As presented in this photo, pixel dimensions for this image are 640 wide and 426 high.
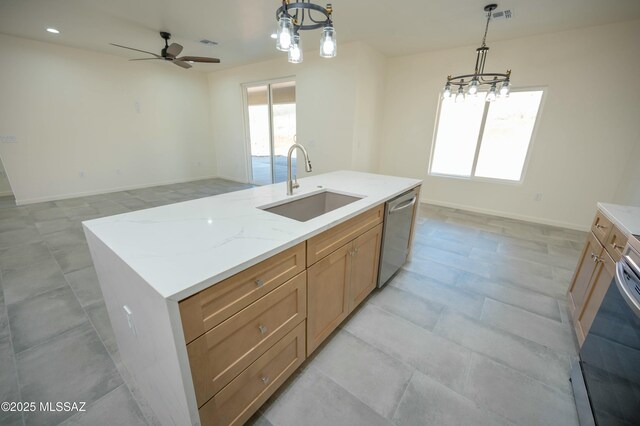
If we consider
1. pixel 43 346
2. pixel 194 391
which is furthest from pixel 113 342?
pixel 194 391

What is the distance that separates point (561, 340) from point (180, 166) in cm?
719

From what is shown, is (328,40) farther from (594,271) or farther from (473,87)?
(594,271)

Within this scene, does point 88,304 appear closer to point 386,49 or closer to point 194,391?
point 194,391

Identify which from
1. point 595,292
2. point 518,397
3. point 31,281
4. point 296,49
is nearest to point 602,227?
point 595,292

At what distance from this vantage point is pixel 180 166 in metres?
6.24

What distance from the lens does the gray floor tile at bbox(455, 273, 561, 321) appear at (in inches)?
79.1

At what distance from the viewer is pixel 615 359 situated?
1050 mm

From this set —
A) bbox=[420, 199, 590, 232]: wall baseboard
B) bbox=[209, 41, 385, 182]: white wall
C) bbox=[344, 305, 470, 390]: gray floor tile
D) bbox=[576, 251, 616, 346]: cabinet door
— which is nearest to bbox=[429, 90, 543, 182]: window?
bbox=[420, 199, 590, 232]: wall baseboard

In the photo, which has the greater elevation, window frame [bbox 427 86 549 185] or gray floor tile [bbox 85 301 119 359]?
window frame [bbox 427 86 549 185]

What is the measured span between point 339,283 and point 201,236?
880mm

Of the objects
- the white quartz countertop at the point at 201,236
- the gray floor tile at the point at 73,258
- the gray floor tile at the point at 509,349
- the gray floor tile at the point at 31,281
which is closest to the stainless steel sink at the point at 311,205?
the white quartz countertop at the point at 201,236

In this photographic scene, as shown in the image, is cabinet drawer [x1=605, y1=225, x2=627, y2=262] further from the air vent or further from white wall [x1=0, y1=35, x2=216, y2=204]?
white wall [x1=0, y1=35, x2=216, y2=204]

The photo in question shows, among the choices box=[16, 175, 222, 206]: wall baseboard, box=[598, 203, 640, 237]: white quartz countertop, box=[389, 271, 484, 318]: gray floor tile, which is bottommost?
box=[389, 271, 484, 318]: gray floor tile

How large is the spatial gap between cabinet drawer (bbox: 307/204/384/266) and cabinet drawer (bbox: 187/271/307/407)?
0.44ft
